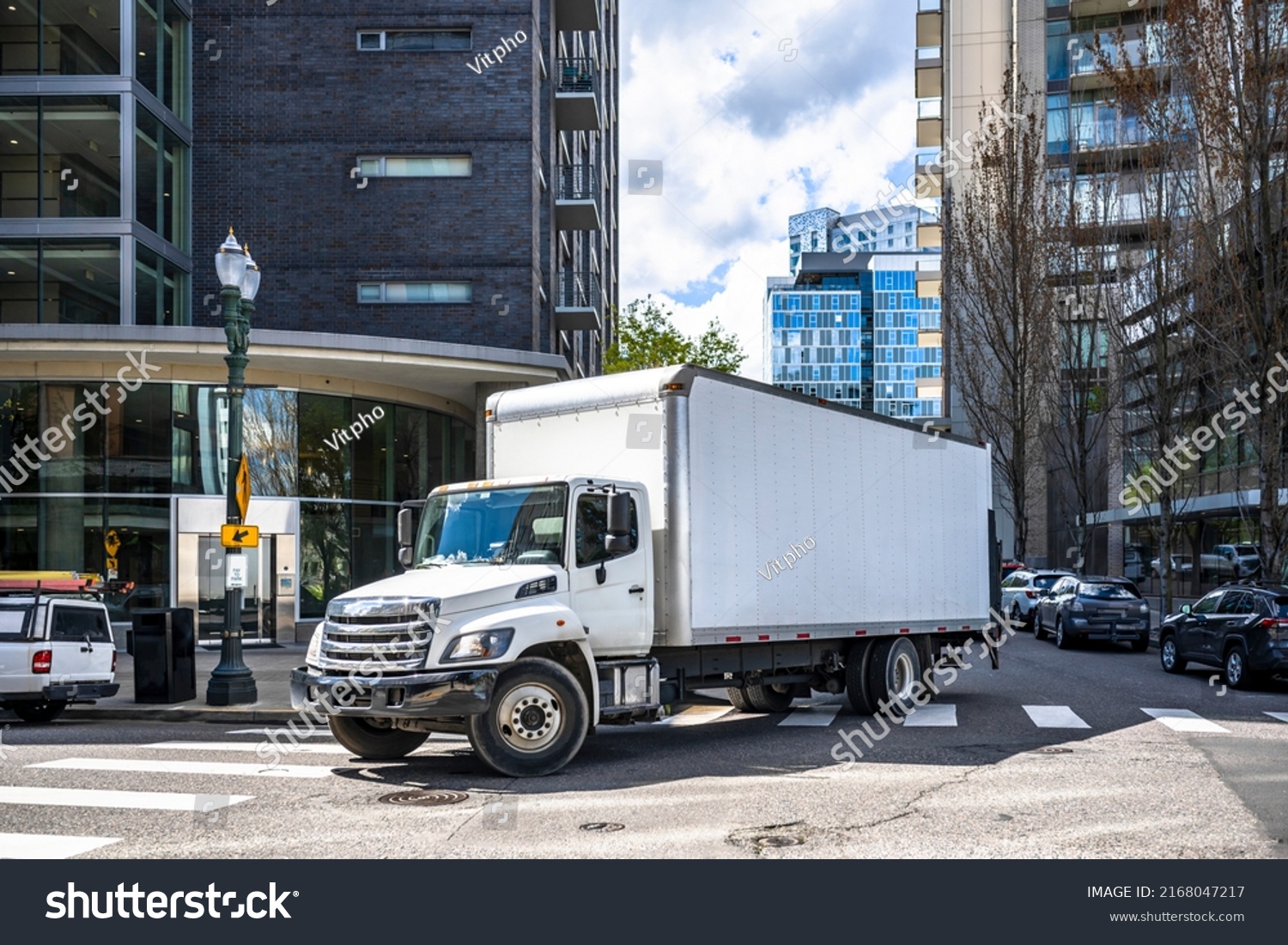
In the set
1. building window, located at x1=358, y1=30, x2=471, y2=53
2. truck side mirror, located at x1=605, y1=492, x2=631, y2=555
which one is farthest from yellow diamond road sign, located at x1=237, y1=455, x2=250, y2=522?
building window, located at x1=358, y1=30, x2=471, y2=53

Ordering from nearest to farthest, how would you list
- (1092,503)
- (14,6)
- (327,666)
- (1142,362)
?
1. (327,666)
2. (14,6)
3. (1142,362)
4. (1092,503)

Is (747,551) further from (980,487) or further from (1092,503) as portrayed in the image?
(1092,503)

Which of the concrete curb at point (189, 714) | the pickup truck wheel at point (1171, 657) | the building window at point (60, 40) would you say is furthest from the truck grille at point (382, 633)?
the building window at point (60, 40)

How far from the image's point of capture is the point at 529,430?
1243 centimetres

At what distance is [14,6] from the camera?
25.7m

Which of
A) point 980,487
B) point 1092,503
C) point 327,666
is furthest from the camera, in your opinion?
point 1092,503

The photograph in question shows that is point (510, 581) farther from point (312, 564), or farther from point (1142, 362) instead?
point (1142, 362)

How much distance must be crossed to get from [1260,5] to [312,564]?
21596mm

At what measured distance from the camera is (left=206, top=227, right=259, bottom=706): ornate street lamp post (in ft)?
50.4

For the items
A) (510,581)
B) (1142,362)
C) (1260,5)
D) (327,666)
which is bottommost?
(327,666)

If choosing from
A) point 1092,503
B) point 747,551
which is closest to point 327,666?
point 747,551
